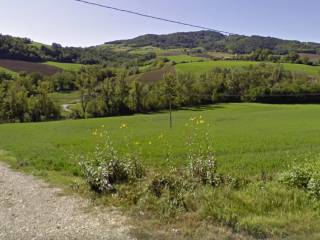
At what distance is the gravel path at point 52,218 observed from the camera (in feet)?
23.8

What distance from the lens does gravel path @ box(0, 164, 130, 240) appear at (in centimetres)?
726

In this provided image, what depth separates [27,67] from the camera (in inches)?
4688

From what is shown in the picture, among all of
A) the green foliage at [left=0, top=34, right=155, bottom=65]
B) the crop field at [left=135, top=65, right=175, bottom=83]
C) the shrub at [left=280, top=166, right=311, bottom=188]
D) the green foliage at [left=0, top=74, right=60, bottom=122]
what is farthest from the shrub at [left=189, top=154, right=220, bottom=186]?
the green foliage at [left=0, top=34, right=155, bottom=65]

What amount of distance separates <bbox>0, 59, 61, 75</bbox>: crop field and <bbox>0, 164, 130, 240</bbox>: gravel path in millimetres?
110184

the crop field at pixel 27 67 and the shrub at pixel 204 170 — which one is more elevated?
the crop field at pixel 27 67

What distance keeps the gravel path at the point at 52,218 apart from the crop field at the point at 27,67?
110184 millimetres

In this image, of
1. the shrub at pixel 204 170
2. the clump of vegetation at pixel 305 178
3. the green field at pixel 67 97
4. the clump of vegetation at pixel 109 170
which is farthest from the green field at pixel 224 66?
the clump of vegetation at pixel 109 170

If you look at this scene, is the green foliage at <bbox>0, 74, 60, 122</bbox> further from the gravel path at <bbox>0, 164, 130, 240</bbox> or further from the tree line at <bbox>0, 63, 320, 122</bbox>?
the gravel path at <bbox>0, 164, 130, 240</bbox>

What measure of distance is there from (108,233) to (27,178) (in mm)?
6472

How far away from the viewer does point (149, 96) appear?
103m

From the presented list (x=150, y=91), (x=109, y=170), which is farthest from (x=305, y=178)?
(x=150, y=91)

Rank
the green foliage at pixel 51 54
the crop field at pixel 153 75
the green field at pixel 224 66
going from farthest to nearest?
the green foliage at pixel 51 54, the green field at pixel 224 66, the crop field at pixel 153 75

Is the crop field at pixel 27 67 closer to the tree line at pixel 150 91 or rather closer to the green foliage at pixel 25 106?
the tree line at pixel 150 91

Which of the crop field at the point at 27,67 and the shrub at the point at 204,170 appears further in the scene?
the crop field at the point at 27,67
